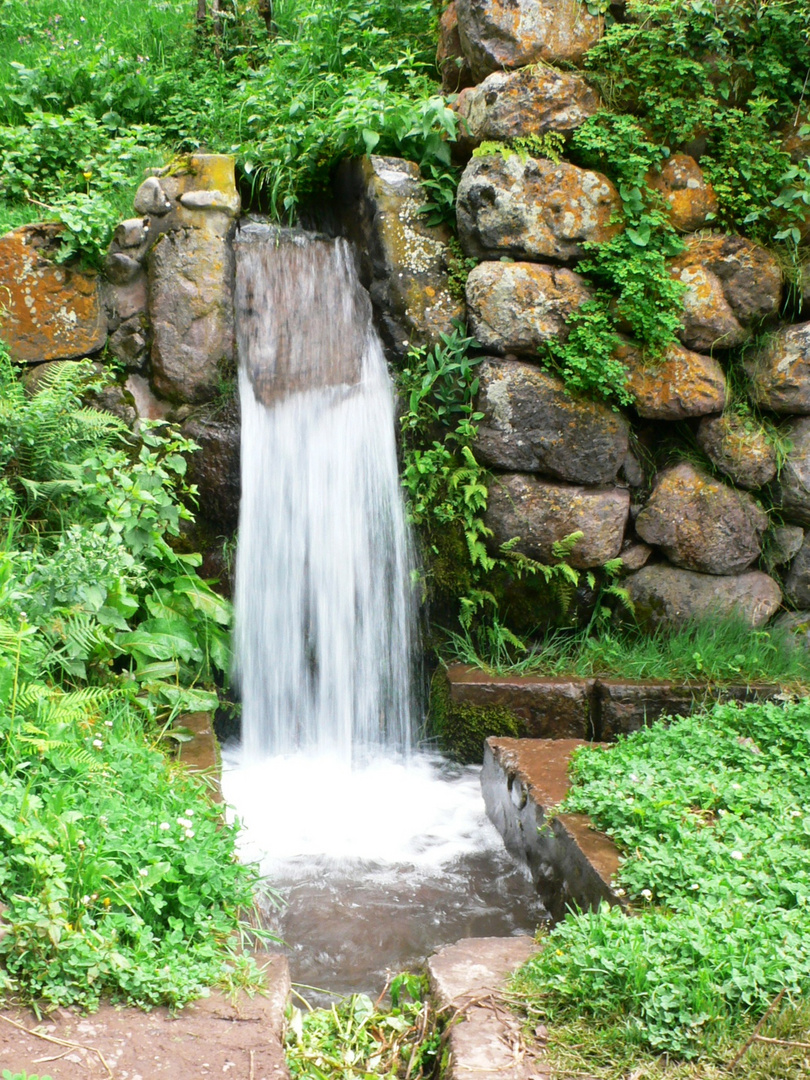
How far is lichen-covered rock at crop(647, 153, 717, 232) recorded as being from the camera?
5.83m

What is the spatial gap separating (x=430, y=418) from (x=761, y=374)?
7.41ft

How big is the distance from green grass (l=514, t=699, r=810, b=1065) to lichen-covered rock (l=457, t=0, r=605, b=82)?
4550 mm

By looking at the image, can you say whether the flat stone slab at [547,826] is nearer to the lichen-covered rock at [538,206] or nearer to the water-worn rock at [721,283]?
the water-worn rock at [721,283]

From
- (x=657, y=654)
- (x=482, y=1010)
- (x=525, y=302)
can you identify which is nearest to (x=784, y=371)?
(x=525, y=302)

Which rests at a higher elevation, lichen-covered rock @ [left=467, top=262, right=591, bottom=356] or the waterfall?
lichen-covered rock @ [left=467, top=262, right=591, bottom=356]

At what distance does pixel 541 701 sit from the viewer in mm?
5359

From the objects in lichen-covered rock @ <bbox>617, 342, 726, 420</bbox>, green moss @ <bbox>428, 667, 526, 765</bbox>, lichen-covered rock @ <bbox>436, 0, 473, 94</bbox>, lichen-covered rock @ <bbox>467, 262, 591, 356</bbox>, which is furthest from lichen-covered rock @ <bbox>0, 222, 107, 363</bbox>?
lichen-covered rock @ <bbox>617, 342, 726, 420</bbox>

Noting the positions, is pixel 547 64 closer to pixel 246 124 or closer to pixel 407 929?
pixel 246 124

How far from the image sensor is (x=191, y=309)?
5773 millimetres

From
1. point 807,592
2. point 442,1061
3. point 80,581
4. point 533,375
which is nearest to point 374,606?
point 533,375

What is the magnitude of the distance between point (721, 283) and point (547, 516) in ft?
6.38

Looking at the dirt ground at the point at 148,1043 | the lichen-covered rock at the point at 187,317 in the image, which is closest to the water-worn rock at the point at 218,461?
the lichen-covered rock at the point at 187,317

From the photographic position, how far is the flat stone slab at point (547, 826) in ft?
11.0

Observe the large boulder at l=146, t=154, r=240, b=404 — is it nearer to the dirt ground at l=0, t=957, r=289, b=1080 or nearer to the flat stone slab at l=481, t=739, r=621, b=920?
the flat stone slab at l=481, t=739, r=621, b=920
